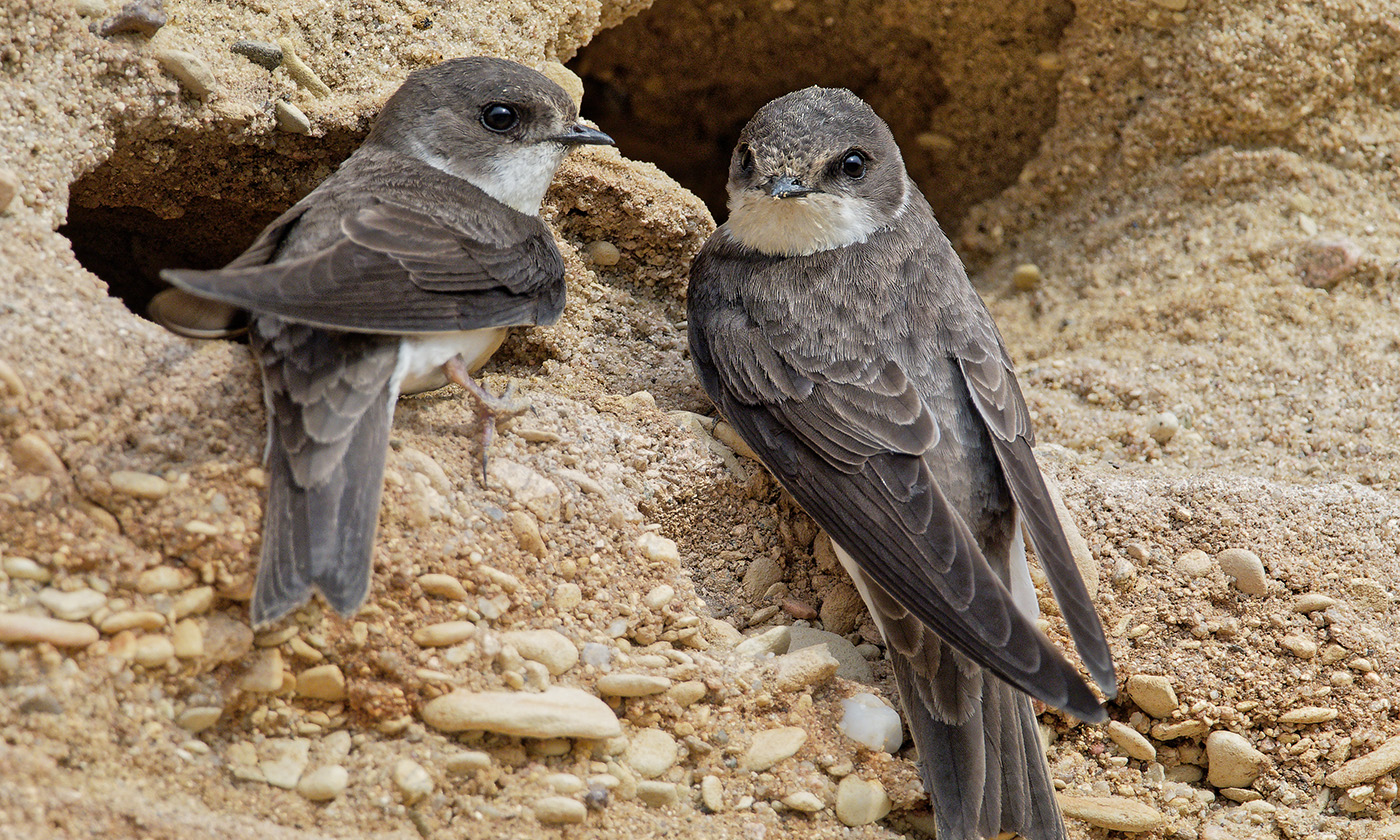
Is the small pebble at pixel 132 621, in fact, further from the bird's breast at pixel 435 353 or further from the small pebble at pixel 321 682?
the bird's breast at pixel 435 353

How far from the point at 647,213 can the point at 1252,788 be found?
6.50ft

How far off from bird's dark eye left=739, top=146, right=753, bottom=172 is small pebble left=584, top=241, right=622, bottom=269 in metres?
Answer: 0.41

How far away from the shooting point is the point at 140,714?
6.36 ft

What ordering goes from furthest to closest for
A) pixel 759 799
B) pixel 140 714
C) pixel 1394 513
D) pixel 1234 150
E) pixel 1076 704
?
pixel 1234 150 < pixel 1394 513 < pixel 759 799 < pixel 1076 704 < pixel 140 714

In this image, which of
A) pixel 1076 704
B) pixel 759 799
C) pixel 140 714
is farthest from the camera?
pixel 759 799

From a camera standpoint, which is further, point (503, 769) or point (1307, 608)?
point (1307, 608)

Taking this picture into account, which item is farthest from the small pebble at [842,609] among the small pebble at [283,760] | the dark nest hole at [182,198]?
the dark nest hole at [182,198]

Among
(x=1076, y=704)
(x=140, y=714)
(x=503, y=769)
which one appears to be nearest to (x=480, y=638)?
(x=503, y=769)

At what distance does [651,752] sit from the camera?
2256mm

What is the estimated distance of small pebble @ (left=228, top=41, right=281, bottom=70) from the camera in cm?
296

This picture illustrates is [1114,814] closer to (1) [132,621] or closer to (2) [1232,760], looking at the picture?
(2) [1232,760]

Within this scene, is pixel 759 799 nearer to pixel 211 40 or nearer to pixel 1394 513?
pixel 1394 513

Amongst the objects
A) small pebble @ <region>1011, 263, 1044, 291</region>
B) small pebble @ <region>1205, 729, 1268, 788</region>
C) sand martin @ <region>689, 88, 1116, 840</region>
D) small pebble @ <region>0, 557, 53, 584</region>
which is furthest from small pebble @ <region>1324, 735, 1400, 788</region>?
small pebble @ <region>0, 557, 53, 584</region>

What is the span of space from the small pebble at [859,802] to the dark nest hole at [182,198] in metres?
1.99
